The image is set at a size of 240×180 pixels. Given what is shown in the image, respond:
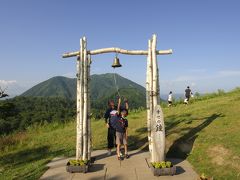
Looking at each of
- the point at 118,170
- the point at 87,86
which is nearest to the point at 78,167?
the point at 118,170

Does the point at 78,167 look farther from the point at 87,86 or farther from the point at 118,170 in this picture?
the point at 87,86

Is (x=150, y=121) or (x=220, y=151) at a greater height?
(x=150, y=121)

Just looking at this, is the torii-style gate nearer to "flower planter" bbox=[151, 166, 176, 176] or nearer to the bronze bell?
the bronze bell

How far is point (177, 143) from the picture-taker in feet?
43.4

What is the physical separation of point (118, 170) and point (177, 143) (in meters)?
3.83

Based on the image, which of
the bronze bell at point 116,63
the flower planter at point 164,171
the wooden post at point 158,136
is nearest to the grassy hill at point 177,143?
the flower planter at point 164,171

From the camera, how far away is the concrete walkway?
381 inches

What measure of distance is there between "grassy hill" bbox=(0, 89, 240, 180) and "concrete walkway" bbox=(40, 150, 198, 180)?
421 mm

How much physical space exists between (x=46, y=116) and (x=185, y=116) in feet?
127

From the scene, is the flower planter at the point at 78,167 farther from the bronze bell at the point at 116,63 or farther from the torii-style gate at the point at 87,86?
the bronze bell at the point at 116,63

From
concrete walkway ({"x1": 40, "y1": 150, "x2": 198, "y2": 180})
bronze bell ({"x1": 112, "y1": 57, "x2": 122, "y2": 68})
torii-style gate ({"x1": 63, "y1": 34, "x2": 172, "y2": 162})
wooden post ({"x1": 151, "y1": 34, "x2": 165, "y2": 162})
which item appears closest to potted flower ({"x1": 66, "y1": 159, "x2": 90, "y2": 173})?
concrete walkway ({"x1": 40, "y1": 150, "x2": 198, "y2": 180})

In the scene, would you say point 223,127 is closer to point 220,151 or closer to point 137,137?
point 220,151

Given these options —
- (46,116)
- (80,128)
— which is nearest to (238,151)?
(80,128)

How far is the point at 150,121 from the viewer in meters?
11.0
